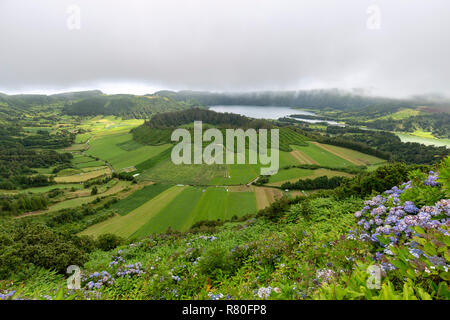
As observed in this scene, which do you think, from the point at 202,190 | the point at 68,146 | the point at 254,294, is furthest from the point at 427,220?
the point at 68,146

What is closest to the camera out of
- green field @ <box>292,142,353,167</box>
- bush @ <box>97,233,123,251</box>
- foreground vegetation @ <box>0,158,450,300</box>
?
foreground vegetation @ <box>0,158,450,300</box>

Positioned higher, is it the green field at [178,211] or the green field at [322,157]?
the green field at [322,157]

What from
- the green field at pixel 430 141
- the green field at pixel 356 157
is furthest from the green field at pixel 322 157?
the green field at pixel 430 141

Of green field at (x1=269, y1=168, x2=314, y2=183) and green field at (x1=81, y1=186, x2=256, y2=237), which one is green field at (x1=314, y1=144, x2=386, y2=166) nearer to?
green field at (x1=269, y1=168, x2=314, y2=183)

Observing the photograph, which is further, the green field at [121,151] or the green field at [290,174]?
the green field at [121,151]

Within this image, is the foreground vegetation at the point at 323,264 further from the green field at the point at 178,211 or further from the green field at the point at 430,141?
the green field at the point at 430,141

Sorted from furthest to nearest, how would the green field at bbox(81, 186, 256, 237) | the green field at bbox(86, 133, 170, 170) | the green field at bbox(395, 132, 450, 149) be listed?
the green field at bbox(395, 132, 450, 149)
the green field at bbox(86, 133, 170, 170)
the green field at bbox(81, 186, 256, 237)

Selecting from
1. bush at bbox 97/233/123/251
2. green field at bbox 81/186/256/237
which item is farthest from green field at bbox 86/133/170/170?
bush at bbox 97/233/123/251

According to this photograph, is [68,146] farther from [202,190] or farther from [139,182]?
[202,190]

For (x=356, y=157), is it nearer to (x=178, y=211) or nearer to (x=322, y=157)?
(x=322, y=157)

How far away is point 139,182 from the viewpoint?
60.4 m

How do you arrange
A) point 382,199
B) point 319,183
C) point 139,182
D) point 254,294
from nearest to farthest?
point 254,294
point 382,199
point 319,183
point 139,182

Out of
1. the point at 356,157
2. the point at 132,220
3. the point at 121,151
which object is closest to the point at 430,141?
the point at 356,157
